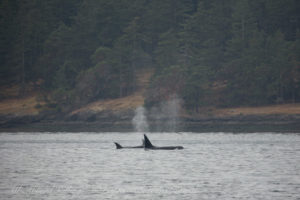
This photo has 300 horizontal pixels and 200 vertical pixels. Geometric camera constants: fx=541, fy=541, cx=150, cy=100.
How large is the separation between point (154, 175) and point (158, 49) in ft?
306

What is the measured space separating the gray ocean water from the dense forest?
183 feet

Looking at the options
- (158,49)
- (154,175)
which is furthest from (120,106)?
(154,175)

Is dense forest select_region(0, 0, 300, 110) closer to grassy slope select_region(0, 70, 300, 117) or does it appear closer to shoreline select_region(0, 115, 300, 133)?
grassy slope select_region(0, 70, 300, 117)

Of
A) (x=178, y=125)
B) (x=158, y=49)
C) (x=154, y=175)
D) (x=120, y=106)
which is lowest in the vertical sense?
(x=154, y=175)

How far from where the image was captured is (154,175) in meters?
33.4

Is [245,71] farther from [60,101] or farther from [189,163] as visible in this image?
[189,163]

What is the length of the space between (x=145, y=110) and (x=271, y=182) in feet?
260

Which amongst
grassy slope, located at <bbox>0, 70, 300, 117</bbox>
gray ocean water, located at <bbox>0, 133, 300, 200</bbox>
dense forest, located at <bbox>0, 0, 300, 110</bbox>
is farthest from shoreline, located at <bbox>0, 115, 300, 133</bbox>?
gray ocean water, located at <bbox>0, 133, 300, 200</bbox>

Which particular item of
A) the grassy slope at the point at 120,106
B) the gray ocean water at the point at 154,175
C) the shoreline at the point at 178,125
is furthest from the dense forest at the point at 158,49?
the gray ocean water at the point at 154,175

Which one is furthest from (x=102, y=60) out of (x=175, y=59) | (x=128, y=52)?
(x=175, y=59)

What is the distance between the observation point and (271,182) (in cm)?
2898

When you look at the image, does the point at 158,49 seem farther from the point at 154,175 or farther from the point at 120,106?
the point at 154,175

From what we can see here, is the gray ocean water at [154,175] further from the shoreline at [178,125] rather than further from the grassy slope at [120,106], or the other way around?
the grassy slope at [120,106]

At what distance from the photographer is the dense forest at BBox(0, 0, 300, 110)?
105750mm
